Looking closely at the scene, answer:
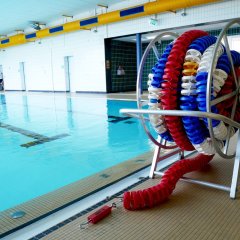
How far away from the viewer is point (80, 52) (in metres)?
14.9

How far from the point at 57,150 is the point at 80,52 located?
1178cm

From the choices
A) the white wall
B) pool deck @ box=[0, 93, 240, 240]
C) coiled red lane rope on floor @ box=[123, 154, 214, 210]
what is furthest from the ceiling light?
coiled red lane rope on floor @ box=[123, 154, 214, 210]

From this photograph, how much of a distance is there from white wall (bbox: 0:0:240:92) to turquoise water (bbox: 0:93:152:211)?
18.4ft

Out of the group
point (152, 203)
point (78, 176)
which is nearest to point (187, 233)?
point (152, 203)

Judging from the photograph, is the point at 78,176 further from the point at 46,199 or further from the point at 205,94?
the point at 205,94

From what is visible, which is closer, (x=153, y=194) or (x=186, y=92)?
(x=186, y=92)

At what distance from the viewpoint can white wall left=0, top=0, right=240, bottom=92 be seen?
9641 mm

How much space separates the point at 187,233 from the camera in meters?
1.50

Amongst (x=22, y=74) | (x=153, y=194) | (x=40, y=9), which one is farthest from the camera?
(x=22, y=74)

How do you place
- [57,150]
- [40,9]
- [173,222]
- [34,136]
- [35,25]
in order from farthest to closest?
[35,25]
[40,9]
[34,136]
[57,150]
[173,222]

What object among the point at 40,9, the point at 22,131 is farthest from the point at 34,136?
the point at 40,9

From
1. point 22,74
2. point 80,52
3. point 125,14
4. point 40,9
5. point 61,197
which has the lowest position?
point 61,197

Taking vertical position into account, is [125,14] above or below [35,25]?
below

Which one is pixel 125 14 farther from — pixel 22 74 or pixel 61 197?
pixel 22 74
